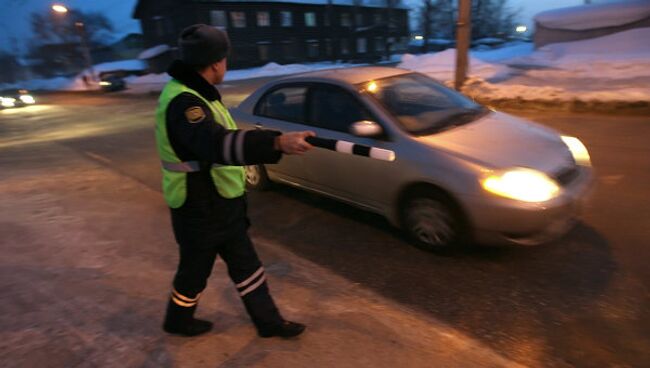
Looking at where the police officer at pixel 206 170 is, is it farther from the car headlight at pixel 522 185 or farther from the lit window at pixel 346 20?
the lit window at pixel 346 20

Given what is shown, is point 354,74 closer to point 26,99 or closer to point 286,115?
point 286,115

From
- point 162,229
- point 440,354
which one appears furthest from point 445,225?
point 162,229

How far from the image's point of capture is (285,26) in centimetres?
4306

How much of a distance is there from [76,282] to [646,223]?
478cm

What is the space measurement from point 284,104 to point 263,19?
39.3 metres

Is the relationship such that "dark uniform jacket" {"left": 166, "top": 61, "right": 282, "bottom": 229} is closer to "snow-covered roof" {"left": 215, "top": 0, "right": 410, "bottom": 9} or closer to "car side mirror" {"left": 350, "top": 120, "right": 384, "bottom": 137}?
"car side mirror" {"left": 350, "top": 120, "right": 384, "bottom": 137}

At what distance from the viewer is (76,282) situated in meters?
3.71

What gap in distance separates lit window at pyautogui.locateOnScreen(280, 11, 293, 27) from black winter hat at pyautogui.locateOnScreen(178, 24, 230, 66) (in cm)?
4286

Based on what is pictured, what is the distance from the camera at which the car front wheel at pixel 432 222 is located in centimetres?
371

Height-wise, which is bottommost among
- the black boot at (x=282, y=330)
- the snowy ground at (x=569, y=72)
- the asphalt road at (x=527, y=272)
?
the asphalt road at (x=527, y=272)

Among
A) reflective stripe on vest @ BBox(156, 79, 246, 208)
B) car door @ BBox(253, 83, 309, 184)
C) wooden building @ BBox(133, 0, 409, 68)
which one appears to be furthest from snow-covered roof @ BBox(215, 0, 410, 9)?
reflective stripe on vest @ BBox(156, 79, 246, 208)

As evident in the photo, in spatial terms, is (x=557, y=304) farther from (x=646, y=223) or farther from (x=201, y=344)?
(x=201, y=344)

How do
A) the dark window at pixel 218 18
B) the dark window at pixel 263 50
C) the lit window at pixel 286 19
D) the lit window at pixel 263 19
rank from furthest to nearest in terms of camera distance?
the lit window at pixel 286 19 < the dark window at pixel 263 50 < the lit window at pixel 263 19 < the dark window at pixel 218 18

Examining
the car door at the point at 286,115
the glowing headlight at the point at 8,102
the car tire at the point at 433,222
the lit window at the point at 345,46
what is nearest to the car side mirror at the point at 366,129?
the car tire at the point at 433,222
